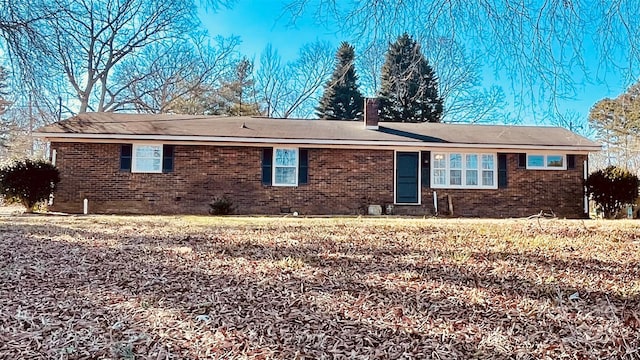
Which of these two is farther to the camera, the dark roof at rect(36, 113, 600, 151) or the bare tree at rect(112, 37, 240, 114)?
the bare tree at rect(112, 37, 240, 114)

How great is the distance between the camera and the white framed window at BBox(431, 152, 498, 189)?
14.3 metres

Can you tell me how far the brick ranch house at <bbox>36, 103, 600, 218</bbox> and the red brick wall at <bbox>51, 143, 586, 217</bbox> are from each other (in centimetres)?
3

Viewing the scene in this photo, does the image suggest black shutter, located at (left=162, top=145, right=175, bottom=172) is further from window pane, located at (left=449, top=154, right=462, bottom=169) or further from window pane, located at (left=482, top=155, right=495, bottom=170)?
window pane, located at (left=482, top=155, right=495, bottom=170)

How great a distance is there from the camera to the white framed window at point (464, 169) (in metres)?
14.3

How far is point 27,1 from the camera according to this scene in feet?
17.3

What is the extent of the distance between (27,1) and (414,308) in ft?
19.0

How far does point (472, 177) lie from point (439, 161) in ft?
4.06

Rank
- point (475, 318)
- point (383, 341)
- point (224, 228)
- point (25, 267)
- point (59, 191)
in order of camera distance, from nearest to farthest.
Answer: point (383, 341) < point (475, 318) < point (25, 267) < point (224, 228) < point (59, 191)

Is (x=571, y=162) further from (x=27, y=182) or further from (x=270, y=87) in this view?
(x=270, y=87)

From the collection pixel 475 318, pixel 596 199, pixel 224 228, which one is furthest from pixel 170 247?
pixel 596 199

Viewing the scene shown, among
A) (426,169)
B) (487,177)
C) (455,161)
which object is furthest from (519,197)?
(426,169)

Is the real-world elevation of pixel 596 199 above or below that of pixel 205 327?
above

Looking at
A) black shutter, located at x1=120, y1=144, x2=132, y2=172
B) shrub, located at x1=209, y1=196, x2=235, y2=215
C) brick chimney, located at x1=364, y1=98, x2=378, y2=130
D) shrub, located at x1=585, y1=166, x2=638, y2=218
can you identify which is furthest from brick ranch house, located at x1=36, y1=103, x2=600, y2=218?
brick chimney, located at x1=364, y1=98, x2=378, y2=130

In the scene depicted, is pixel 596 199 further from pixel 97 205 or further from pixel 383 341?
pixel 97 205
